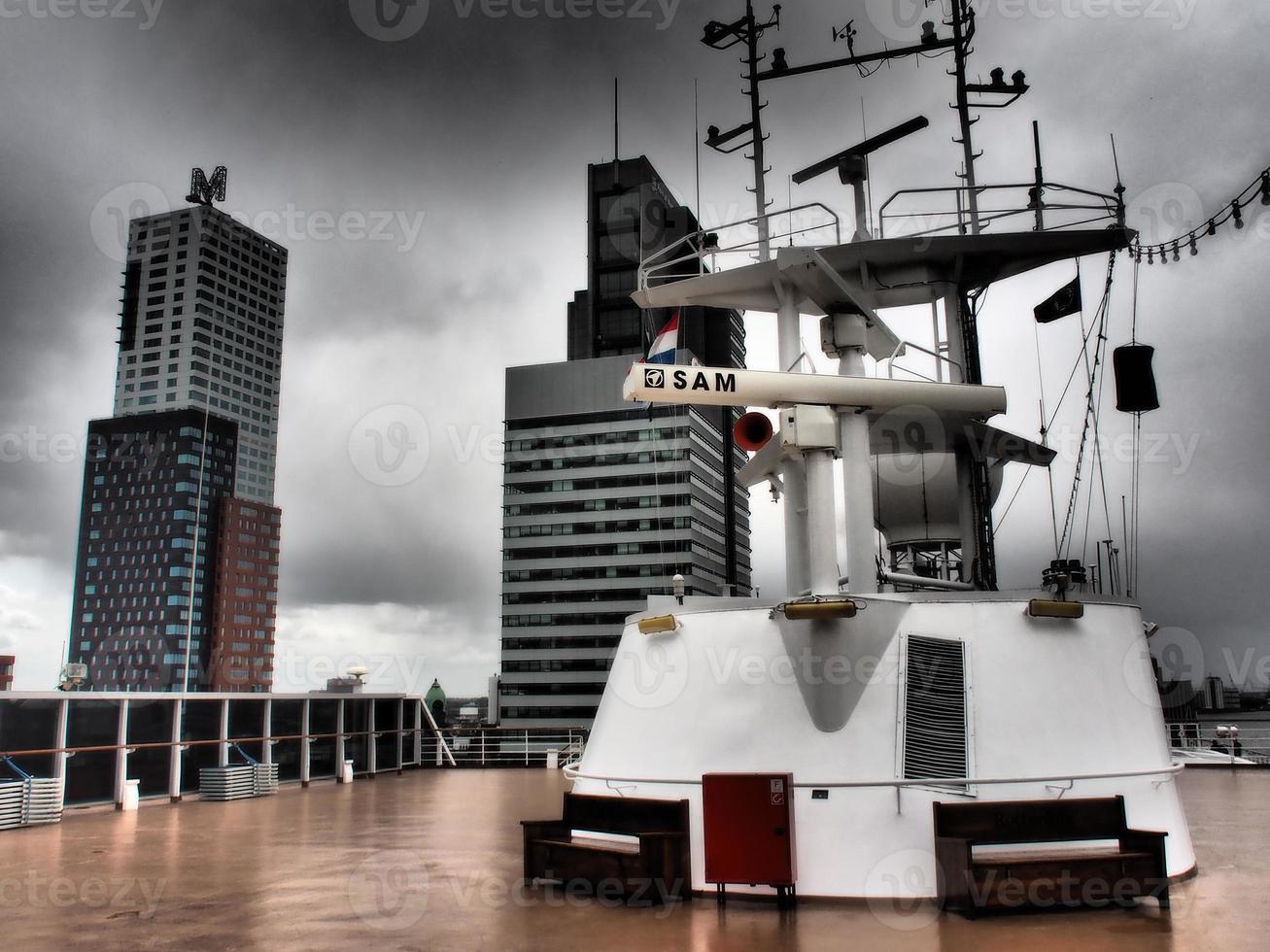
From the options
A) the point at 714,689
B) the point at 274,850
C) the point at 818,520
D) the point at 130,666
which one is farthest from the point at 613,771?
the point at 130,666

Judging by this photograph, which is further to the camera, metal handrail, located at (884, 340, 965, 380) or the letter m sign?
the letter m sign

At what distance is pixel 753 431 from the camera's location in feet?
42.7

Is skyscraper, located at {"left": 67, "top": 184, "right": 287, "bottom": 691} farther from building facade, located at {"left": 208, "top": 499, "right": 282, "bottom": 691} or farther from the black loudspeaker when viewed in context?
the black loudspeaker

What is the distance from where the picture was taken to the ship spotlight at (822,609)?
10125 millimetres

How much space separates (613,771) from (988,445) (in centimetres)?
782

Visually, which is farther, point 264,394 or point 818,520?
point 264,394

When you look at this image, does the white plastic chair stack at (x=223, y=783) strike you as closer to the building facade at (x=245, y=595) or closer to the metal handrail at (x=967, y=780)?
the metal handrail at (x=967, y=780)

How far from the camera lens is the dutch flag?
468 inches

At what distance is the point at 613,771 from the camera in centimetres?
1125

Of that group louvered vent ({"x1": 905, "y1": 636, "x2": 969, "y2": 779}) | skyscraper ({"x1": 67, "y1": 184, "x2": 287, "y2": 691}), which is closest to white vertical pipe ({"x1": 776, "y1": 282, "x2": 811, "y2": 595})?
louvered vent ({"x1": 905, "y1": 636, "x2": 969, "y2": 779})

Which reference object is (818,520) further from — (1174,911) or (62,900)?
(62,900)

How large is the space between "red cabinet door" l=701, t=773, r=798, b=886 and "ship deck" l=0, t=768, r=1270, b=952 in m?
0.35

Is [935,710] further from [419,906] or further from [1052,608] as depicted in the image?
[419,906]

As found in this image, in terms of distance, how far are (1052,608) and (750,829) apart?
13.5ft
